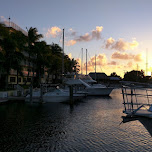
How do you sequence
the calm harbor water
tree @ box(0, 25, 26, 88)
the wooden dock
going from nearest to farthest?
the calm harbor water, the wooden dock, tree @ box(0, 25, 26, 88)

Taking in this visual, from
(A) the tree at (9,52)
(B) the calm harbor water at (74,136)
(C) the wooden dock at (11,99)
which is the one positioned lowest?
(B) the calm harbor water at (74,136)

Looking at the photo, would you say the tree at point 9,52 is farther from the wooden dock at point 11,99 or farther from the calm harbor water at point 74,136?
the calm harbor water at point 74,136

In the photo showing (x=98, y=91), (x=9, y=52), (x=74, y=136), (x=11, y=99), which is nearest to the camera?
(x=74, y=136)

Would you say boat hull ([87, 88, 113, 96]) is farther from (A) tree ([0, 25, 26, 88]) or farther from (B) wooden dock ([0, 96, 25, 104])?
(B) wooden dock ([0, 96, 25, 104])

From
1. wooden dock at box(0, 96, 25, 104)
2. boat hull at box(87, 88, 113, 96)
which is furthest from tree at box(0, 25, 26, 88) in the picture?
boat hull at box(87, 88, 113, 96)

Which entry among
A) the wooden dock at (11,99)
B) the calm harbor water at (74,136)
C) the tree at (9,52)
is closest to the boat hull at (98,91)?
the tree at (9,52)

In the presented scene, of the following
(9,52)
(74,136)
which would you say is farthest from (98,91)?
(74,136)

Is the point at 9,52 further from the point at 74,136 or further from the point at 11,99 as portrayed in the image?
the point at 74,136

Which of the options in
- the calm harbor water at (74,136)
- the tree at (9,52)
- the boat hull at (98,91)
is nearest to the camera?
the calm harbor water at (74,136)

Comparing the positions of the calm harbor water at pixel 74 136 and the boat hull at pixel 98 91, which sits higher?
the boat hull at pixel 98 91

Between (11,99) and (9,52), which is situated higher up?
(9,52)

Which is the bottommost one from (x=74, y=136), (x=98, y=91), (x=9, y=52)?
(x=74, y=136)

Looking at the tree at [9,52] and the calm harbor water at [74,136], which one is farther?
the tree at [9,52]

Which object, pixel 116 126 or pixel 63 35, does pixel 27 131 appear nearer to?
pixel 116 126
